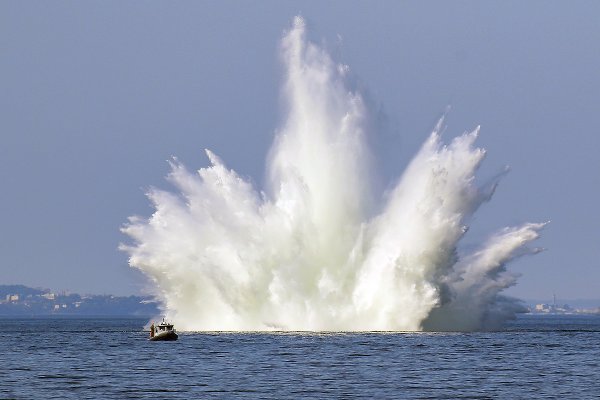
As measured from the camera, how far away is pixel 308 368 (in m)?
83.3

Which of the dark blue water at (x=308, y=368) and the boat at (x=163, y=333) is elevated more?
the boat at (x=163, y=333)

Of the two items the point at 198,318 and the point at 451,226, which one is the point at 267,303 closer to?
the point at 198,318

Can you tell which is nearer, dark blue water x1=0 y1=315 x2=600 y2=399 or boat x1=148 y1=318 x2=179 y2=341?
dark blue water x1=0 y1=315 x2=600 y2=399

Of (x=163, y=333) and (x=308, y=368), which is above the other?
(x=163, y=333)

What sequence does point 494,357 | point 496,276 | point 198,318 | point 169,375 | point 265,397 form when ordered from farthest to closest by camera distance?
point 198,318 → point 496,276 → point 494,357 → point 169,375 → point 265,397

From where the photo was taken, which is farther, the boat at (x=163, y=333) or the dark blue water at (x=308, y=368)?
the boat at (x=163, y=333)

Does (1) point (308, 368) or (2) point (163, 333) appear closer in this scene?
(1) point (308, 368)

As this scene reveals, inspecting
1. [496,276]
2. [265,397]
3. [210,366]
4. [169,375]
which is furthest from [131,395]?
[496,276]

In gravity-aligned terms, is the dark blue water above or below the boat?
below

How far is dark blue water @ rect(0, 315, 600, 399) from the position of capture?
68625mm

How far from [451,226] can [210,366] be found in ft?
123

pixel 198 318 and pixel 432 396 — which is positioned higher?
pixel 198 318

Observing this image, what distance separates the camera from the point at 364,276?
4651 inches

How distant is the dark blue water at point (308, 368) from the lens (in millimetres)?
68625
